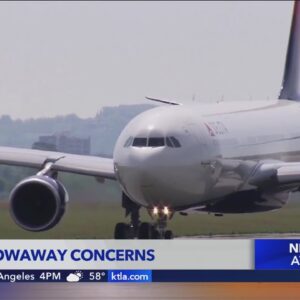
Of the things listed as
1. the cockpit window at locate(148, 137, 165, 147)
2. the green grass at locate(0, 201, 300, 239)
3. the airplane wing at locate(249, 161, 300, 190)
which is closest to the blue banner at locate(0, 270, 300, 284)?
the cockpit window at locate(148, 137, 165, 147)

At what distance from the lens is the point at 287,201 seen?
31516 millimetres

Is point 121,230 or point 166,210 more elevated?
point 121,230

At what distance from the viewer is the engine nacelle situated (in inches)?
1120

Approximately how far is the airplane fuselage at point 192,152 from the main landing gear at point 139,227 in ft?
1.94

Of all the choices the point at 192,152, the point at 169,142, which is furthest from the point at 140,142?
the point at 192,152

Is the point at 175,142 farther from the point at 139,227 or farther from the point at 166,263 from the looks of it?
the point at 166,263

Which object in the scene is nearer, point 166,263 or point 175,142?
point 166,263

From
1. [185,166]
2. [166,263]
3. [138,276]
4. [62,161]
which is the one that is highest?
[62,161]

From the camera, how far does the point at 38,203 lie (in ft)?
94.2

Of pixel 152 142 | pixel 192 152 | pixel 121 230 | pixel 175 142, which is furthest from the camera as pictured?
pixel 121 230

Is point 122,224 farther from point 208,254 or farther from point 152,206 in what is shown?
point 208,254

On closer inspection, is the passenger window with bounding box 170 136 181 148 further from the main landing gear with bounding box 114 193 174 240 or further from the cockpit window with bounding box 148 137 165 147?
the main landing gear with bounding box 114 193 174 240

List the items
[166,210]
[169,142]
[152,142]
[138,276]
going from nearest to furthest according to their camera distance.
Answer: [138,276], [152,142], [169,142], [166,210]

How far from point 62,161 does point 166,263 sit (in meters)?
10.3
